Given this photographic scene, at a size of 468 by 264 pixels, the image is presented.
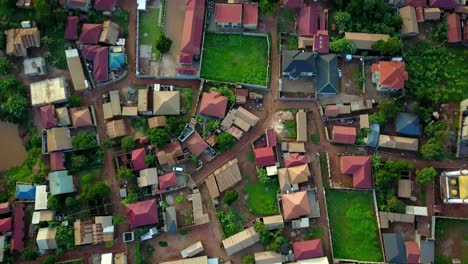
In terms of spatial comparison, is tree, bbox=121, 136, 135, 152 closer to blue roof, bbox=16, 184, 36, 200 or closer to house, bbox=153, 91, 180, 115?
house, bbox=153, 91, 180, 115

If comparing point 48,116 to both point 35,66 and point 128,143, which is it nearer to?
point 35,66

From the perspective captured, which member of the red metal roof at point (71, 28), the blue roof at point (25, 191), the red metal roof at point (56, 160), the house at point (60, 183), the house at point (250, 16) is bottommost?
the blue roof at point (25, 191)

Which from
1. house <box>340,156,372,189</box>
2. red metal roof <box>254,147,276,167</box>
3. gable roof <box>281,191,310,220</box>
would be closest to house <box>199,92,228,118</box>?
red metal roof <box>254,147,276,167</box>

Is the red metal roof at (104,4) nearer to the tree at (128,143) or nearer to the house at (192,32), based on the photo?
the house at (192,32)

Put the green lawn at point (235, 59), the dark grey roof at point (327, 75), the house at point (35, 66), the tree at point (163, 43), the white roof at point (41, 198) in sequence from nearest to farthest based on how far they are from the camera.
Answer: the white roof at point (41, 198)
the tree at point (163, 43)
the dark grey roof at point (327, 75)
the house at point (35, 66)
the green lawn at point (235, 59)

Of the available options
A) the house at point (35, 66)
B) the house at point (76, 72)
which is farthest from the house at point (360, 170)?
the house at point (35, 66)

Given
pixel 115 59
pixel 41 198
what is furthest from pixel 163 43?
pixel 41 198

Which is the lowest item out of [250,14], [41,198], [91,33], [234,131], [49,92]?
[41,198]
